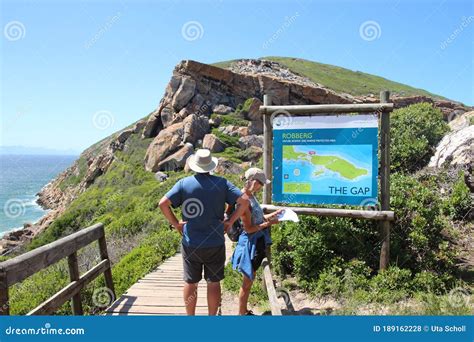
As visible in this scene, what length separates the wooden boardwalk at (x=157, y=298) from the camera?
5.77m

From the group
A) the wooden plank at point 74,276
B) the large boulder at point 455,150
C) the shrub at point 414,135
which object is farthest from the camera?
the shrub at point 414,135

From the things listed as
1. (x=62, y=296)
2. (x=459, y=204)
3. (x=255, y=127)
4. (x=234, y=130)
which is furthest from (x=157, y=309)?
(x=255, y=127)

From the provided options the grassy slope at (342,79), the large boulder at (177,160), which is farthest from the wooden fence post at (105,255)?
the grassy slope at (342,79)

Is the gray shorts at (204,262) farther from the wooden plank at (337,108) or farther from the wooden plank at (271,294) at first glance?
the wooden plank at (337,108)

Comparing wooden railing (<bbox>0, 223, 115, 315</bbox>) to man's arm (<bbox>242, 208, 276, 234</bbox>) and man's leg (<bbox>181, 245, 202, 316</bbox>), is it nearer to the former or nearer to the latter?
man's leg (<bbox>181, 245, 202, 316</bbox>)

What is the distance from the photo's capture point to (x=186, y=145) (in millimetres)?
33312

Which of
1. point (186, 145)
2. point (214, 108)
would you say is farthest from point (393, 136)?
point (214, 108)

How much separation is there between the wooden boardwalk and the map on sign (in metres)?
2.08

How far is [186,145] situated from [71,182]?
3006 centimetres

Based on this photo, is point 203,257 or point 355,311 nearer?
point 203,257

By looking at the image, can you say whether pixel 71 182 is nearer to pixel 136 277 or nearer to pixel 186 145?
pixel 186 145

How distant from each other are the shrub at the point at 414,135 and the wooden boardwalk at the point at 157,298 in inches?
234

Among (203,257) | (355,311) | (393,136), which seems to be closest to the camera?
(203,257)

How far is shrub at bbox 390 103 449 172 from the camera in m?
11.4
